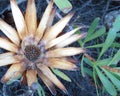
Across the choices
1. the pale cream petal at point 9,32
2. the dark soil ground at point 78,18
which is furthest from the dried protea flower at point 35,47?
the dark soil ground at point 78,18

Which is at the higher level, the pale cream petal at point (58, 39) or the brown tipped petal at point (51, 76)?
the pale cream petal at point (58, 39)

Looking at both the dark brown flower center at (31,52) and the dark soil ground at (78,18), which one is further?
the dark soil ground at (78,18)

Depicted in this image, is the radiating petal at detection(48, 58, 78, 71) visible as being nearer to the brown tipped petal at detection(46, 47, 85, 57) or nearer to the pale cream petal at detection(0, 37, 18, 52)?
the brown tipped petal at detection(46, 47, 85, 57)

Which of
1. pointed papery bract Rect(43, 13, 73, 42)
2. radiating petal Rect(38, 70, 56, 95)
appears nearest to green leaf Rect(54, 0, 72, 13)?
pointed papery bract Rect(43, 13, 73, 42)

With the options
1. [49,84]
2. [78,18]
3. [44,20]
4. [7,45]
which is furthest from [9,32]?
Answer: [78,18]

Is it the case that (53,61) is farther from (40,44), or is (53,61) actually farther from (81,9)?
(81,9)

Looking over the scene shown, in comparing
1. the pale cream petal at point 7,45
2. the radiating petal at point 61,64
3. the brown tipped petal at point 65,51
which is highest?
the pale cream petal at point 7,45

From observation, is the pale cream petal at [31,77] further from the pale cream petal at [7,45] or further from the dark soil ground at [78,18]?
the dark soil ground at [78,18]
